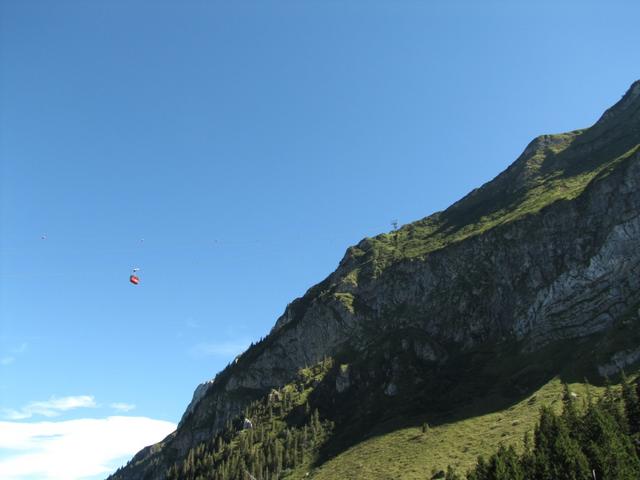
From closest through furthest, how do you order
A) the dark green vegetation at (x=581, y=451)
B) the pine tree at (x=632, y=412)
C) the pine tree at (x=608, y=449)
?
the pine tree at (x=608, y=449), the dark green vegetation at (x=581, y=451), the pine tree at (x=632, y=412)

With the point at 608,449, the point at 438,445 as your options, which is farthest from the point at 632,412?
the point at 438,445

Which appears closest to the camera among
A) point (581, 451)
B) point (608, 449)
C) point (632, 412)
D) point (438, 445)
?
point (608, 449)

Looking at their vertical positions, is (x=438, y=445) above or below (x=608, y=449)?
above

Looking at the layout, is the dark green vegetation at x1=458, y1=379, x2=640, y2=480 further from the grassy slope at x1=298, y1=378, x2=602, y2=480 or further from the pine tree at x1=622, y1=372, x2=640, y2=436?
the grassy slope at x1=298, y1=378, x2=602, y2=480

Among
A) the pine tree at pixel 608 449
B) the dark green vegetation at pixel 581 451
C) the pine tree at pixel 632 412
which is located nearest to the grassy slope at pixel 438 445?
the dark green vegetation at pixel 581 451

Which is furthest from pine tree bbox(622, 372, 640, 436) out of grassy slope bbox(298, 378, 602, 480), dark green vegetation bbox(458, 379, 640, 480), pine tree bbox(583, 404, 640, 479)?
grassy slope bbox(298, 378, 602, 480)

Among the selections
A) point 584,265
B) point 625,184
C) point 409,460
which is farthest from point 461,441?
point 625,184

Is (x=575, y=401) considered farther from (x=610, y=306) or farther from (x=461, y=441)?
(x=610, y=306)

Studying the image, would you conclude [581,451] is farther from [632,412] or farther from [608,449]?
[632,412]

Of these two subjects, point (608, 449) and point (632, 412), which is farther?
point (632, 412)

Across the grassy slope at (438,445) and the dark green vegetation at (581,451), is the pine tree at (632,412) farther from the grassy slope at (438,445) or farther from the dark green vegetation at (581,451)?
the grassy slope at (438,445)

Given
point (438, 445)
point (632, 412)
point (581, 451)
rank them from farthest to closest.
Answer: point (438, 445), point (632, 412), point (581, 451)

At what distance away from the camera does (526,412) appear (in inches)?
5418

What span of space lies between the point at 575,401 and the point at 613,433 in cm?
4912
